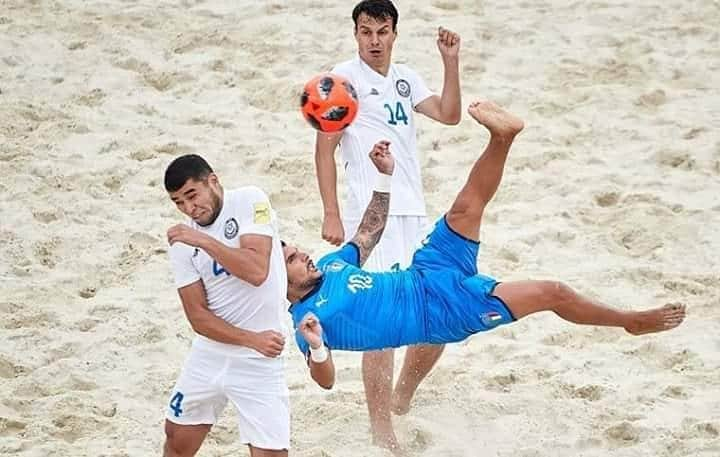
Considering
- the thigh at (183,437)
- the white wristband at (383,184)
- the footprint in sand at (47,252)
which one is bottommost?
the footprint in sand at (47,252)

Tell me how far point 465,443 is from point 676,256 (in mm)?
2264

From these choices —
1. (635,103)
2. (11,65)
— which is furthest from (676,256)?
(11,65)

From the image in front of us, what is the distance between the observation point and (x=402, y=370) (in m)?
7.63

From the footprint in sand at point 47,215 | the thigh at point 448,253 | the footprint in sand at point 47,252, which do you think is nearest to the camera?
the thigh at point 448,253

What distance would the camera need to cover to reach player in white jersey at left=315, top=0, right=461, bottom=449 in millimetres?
7105

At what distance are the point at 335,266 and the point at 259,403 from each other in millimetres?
755

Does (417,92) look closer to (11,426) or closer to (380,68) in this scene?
(380,68)

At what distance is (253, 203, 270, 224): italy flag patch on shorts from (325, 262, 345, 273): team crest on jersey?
0.52m

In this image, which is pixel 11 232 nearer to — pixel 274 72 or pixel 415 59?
pixel 274 72

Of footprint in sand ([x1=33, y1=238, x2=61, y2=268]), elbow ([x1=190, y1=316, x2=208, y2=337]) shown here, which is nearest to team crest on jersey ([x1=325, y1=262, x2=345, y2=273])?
elbow ([x1=190, y1=316, x2=208, y2=337])

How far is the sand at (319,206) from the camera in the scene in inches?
295

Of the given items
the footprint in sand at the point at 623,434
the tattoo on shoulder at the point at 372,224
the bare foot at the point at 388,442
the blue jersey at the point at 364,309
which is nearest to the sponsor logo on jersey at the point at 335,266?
the blue jersey at the point at 364,309

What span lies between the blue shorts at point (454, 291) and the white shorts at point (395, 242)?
1.37 ft

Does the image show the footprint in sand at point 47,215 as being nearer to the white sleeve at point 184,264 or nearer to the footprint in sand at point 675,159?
the white sleeve at point 184,264
